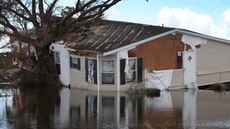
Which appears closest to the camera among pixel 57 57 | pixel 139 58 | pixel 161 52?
pixel 139 58

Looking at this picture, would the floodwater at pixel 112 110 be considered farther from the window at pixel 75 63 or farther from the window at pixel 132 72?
the window at pixel 75 63

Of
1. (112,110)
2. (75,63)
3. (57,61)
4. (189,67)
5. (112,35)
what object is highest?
(112,35)

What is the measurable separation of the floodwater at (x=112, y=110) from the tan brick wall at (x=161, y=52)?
2200 mm

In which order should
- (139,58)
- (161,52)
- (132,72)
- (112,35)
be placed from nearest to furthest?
(132,72), (139,58), (161,52), (112,35)

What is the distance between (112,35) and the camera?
1307 inches

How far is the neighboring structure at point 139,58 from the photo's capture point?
30.0 metres

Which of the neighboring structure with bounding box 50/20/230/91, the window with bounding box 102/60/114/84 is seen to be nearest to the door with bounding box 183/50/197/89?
the neighboring structure with bounding box 50/20/230/91

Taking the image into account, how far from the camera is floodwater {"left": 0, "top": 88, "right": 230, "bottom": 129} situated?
1814 centimetres

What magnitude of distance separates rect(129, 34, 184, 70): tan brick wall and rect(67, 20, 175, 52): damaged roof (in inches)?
26.8

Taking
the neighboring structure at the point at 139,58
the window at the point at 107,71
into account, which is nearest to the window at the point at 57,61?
the neighboring structure at the point at 139,58

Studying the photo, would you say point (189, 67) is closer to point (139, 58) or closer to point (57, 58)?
point (139, 58)

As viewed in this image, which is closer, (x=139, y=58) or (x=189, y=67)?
(x=139, y=58)

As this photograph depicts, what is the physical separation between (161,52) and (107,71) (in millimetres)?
3990

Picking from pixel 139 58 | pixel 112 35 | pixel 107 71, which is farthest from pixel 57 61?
pixel 139 58
